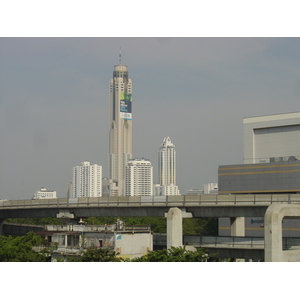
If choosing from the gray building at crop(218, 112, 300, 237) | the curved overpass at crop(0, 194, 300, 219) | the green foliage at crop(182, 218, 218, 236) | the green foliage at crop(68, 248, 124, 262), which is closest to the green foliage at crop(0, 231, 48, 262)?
the green foliage at crop(68, 248, 124, 262)

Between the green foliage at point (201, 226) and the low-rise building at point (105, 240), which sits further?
the green foliage at point (201, 226)

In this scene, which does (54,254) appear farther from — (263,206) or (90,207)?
(263,206)

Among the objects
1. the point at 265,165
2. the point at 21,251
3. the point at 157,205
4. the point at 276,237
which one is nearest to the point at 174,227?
the point at 157,205

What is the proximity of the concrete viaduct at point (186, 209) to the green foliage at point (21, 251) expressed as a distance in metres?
11.2

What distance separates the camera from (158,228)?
153m

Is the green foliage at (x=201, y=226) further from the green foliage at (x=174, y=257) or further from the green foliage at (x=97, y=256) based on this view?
the green foliage at (x=174, y=257)

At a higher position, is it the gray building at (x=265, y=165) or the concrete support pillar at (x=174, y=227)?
the gray building at (x=265, y=165)

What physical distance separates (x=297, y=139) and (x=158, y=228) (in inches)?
1927

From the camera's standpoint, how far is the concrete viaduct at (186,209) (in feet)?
187

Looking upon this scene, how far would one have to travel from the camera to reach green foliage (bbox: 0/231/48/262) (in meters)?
61.3

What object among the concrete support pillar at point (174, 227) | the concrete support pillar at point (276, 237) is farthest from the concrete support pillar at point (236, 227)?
the concrete support pillar at point (276, 237)

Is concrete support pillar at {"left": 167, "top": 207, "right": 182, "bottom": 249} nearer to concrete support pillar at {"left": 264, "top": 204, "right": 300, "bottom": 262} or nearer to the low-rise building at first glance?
the low-rise building

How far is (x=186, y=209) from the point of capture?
7269 centimetres

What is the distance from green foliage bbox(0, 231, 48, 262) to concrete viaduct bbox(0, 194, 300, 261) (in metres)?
11.2
